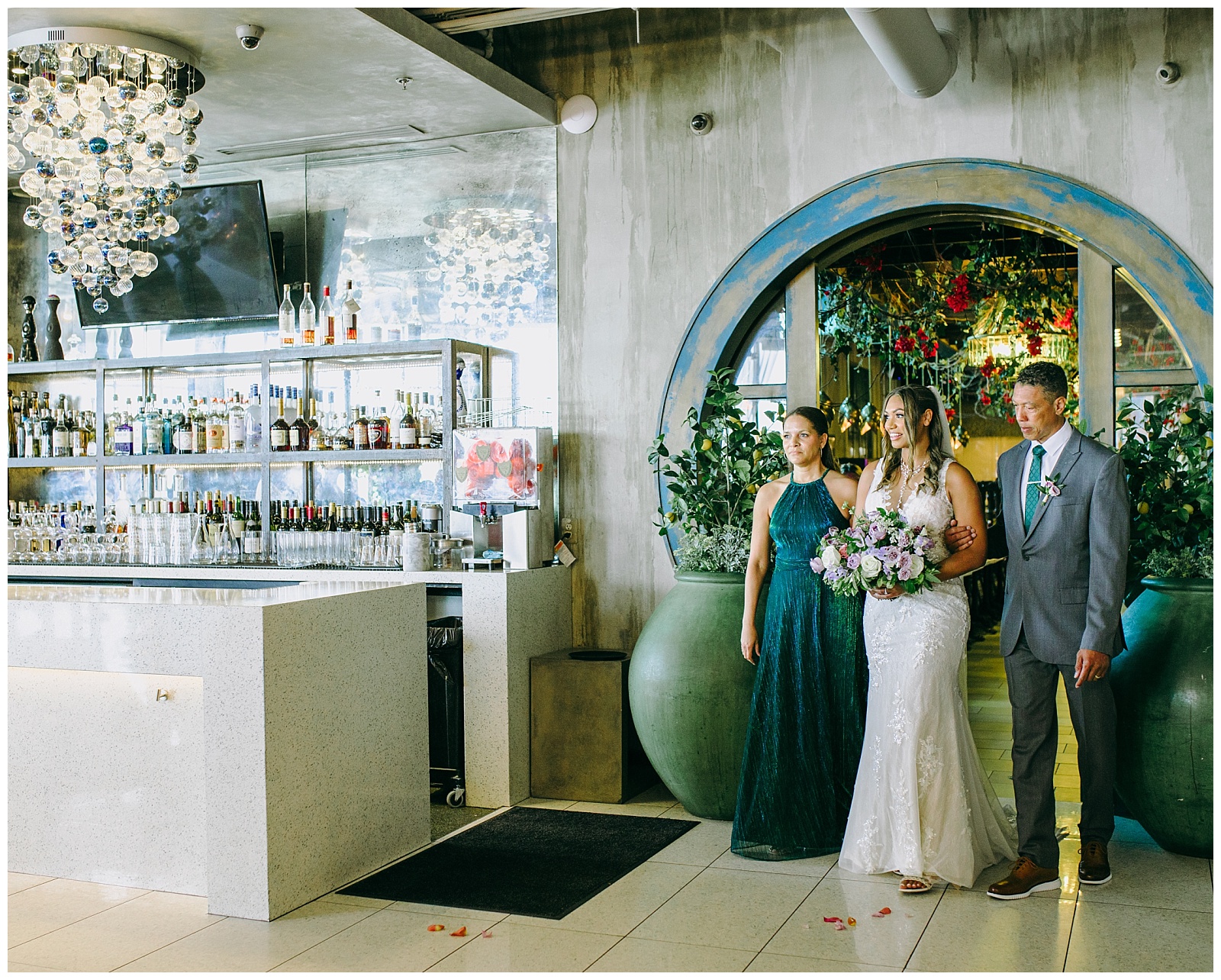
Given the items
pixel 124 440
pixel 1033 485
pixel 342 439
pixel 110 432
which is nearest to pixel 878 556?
pixel 1033 485

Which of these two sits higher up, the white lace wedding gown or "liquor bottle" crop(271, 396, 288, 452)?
→ "liquor bottle" crop(271, 396, 288, 452)

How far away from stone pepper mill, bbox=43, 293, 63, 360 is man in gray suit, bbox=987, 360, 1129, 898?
5.50m

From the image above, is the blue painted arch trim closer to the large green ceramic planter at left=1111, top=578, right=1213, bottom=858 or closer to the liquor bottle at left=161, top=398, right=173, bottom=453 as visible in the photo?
the large green ceramic planter at left=1111, top=578, right=1213, bottom=858

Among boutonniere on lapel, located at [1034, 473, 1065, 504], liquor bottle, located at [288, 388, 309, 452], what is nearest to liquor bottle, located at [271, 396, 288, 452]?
liquor bottle, located at [288, 388, 309, 452]

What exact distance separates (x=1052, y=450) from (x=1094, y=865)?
55.5 inches

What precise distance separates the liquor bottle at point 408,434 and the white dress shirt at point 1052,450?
9.76 feet

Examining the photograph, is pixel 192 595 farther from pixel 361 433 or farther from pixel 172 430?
→ pixel 172 430

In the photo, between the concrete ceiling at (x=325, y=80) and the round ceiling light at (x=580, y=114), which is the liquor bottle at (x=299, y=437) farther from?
the round ceiling light at (x=580, y=114)

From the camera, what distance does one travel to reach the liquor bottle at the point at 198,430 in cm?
636

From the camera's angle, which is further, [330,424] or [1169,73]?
[330,424]

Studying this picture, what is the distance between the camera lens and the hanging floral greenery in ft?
19.8

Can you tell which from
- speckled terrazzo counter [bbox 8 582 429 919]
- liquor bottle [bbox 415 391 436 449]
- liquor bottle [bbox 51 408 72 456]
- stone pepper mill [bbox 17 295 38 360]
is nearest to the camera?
speckled terrazzo counter [bbox 8 582 429 919]

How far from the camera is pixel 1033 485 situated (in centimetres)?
409

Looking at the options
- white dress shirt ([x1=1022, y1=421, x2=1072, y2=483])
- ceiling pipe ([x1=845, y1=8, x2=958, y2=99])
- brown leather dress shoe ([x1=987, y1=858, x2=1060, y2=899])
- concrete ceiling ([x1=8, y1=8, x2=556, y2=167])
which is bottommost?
brown leather dress shoe ([x1=987, y1=858, x2=1060, y2=899])
